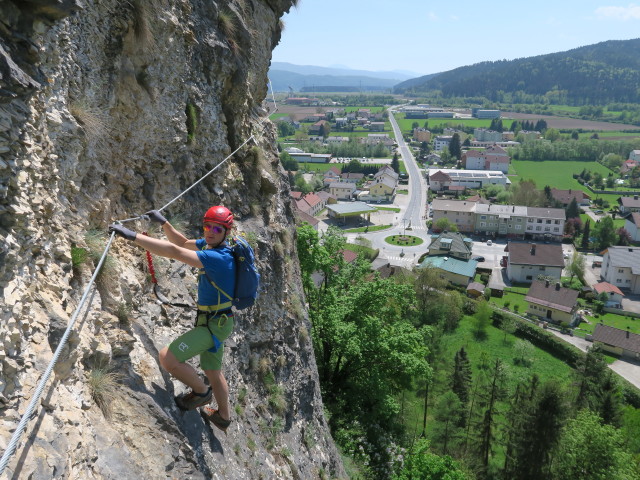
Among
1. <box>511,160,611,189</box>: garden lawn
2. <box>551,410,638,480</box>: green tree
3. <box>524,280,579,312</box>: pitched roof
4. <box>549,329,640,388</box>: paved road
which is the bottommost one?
<box>511,160,611,189</box>: garden lawn

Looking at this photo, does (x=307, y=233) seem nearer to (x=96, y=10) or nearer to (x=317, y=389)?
(x=317, y=389)

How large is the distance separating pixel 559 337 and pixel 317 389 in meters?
40.2

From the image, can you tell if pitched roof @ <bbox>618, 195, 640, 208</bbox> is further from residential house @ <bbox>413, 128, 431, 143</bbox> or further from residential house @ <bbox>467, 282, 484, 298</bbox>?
residential house @ <bbox>413, 128, 431, 143</bbox>

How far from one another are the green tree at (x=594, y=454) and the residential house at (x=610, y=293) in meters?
35.5

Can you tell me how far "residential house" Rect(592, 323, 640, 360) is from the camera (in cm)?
4391

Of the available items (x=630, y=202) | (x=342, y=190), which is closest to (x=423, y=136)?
(x=342, y=190)

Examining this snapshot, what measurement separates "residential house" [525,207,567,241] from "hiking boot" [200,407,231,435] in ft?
271

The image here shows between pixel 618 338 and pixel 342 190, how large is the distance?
69058 millimetres

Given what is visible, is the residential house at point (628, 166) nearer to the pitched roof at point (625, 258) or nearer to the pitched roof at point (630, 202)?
the pitched roof at point (630, 202)

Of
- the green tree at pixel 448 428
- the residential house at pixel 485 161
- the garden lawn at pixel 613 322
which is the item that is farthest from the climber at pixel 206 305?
the residential house at pixel 485 161

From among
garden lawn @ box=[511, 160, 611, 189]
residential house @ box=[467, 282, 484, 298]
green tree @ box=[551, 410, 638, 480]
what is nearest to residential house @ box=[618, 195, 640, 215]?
garden lawn @ box=[511, 160, 611, 189]

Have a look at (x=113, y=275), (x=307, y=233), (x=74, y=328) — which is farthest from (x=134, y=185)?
(x=307, y=233)

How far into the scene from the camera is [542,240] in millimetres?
80750

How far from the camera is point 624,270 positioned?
60688mm
